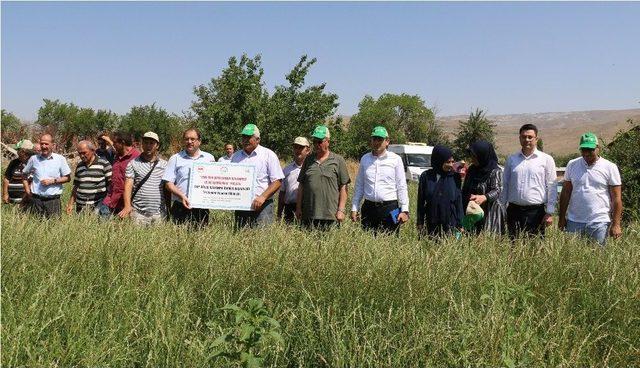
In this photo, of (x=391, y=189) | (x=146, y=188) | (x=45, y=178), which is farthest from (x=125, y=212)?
(x=391, y=189)

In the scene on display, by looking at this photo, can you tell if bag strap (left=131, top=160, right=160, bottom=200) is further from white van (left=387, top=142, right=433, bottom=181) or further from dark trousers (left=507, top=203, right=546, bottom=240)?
white van (left=387, top=142, right=433, bottom=181)

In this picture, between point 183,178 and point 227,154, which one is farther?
point 227,154

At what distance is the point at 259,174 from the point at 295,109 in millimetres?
26305

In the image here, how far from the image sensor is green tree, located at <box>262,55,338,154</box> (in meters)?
32.3

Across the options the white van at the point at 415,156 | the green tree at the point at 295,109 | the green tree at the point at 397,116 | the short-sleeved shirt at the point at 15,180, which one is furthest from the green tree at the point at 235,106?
the green tree at the point at 397,116

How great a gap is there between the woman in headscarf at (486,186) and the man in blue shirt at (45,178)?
195 inches

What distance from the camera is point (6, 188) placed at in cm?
901

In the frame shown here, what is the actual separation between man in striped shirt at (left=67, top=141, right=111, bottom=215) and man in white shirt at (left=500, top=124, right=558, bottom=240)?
4.62 metres

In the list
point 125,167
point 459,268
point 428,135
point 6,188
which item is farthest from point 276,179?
point 428,135

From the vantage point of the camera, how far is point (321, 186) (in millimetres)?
6430

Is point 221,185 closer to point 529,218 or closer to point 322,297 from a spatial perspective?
point 322,297

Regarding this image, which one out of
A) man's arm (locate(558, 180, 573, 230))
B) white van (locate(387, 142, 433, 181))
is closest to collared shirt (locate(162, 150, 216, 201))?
man's arm (locate(558, 180, 573, 230))

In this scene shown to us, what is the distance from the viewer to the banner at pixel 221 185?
22.1ft

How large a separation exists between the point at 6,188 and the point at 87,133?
2571 inches
